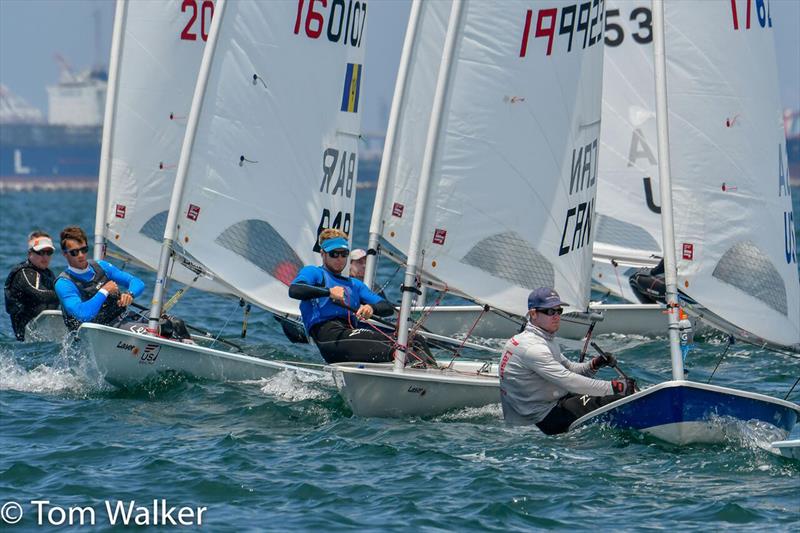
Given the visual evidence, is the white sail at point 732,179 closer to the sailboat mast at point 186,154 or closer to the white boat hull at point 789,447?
the white boat hull at point 789,447

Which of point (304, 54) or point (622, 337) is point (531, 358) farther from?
point (622, 337)

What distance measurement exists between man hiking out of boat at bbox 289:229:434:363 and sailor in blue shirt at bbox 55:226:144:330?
1.45m

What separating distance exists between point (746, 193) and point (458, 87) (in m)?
2.08

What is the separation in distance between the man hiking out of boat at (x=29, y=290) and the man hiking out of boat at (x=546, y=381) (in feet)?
17.1

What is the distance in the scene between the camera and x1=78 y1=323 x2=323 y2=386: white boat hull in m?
10.2

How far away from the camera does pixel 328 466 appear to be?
796 cm

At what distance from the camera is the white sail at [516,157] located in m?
9.51

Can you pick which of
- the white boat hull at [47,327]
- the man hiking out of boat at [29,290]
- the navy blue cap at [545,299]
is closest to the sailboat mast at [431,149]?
the navy blue cap at [545,299]

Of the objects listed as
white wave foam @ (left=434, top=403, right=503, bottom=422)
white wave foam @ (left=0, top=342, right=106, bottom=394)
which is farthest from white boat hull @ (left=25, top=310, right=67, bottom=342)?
white wave foam @ (left=434, top=403, right=503, bottom=422)

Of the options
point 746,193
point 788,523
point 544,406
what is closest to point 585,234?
point 746,193

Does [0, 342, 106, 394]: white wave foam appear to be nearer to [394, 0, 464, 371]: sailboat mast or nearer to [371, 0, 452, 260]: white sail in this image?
[394, 0, 464, 371]: sailboat mast

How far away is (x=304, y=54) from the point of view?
11.9 m

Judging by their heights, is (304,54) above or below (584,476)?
above

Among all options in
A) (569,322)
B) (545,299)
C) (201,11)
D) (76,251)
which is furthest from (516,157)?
(569,322)
